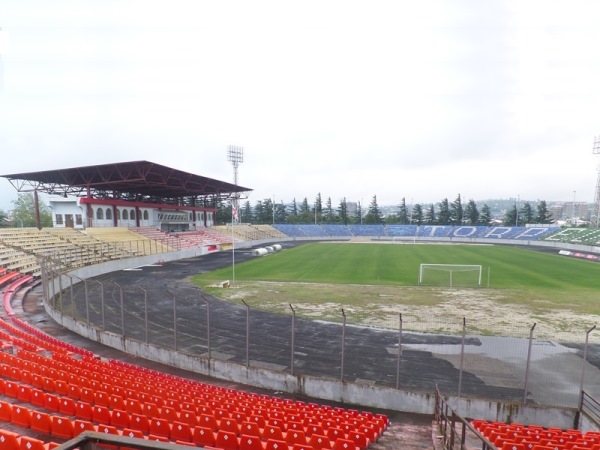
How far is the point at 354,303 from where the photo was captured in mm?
24156

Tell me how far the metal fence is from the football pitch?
A: 2.94 meters

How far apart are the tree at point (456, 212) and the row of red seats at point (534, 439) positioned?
418ft

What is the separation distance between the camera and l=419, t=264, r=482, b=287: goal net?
104ft

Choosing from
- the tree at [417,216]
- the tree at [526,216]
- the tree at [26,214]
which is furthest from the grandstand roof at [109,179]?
the tree at [526,216]

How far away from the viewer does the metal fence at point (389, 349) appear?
1236cm

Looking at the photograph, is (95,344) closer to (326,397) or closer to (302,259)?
(326,397)

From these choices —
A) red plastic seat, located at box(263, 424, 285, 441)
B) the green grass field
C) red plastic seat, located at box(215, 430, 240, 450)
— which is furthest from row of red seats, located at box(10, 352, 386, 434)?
the green grass field

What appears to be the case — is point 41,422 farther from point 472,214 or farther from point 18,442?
point 472,214

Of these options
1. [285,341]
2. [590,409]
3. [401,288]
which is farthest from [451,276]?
[590,409]

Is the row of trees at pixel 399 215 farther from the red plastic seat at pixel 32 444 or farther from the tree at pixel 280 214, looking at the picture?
the red plastic seat at pixel 32 444

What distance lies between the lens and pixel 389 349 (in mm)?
15656

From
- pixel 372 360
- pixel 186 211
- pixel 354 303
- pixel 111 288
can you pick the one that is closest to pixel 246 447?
pixel 372 360

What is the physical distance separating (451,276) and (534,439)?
28.0 meters

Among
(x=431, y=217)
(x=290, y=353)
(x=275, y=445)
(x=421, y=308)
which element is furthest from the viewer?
(x=431, y=217)
